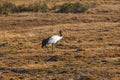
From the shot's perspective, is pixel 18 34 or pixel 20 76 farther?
pixel 18 34

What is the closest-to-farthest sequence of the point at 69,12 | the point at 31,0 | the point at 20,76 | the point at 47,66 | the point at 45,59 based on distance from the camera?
1. the point at 20,76
2. the point at 47,66
3. the point at 45,59
4. the point at 69,12
5. the point at 31,0

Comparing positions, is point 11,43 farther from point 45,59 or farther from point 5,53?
point 45,59

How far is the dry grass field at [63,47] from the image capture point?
1700 cm

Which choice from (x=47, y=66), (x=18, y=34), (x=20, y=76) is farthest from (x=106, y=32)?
(x=20, y=76)

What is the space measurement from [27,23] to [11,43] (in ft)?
33.4

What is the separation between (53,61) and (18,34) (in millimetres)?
9795

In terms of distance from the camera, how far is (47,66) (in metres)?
18.2

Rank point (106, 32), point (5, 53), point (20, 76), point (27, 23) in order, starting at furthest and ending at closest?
point (27, 23) → point (106, 32) → point (5, 53) → point (20, 76)

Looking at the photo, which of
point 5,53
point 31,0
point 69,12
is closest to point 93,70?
point 5,53

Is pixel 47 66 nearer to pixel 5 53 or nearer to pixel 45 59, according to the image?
pixel 45 59

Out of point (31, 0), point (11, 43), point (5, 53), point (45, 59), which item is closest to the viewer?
point (45, 59)

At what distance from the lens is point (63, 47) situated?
2312 cm

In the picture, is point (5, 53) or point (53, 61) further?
point (5, 53)

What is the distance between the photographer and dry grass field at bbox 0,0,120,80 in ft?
55.8
